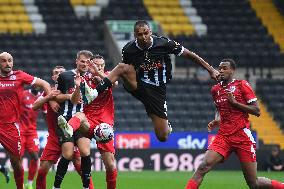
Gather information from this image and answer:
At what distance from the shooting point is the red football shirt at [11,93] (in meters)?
13.5

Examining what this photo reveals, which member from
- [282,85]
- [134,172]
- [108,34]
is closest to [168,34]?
[108,34]

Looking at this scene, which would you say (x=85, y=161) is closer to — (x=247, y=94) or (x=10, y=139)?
(x=10, y=139)

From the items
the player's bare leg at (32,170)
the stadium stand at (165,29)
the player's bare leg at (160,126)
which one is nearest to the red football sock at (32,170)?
the player's bare leg at (32,170)

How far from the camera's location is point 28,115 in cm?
1822

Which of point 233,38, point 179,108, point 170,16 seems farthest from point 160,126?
point 170,16

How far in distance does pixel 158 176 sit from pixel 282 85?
10935mm

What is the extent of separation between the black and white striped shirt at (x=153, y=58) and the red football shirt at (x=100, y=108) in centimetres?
88

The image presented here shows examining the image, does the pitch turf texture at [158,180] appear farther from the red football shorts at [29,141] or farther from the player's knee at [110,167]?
the player's knee at [110,167]

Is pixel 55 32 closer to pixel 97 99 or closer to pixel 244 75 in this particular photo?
pixel 244 75

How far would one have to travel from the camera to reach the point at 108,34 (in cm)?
3141

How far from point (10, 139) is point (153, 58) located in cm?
275

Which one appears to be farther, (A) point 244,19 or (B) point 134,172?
(A) point 244,19

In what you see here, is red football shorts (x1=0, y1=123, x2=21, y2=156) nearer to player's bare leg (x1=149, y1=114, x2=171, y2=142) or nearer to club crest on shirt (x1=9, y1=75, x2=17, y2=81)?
club crest on shirt (x1=9, y1=75, x2=17, y2=81)

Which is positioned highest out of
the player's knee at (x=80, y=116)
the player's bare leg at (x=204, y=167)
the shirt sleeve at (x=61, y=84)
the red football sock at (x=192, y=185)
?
the shirt sleeve at (x=61, y=84)
